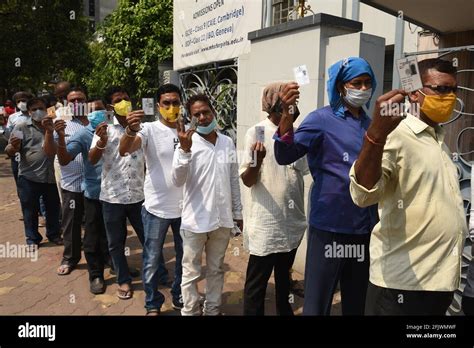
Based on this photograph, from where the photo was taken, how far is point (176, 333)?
7.72 ft

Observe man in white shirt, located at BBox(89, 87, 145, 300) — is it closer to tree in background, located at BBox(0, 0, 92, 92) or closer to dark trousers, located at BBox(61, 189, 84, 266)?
dark trousers, located at BBox(61, 189, 84, 266)

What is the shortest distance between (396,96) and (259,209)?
145cm

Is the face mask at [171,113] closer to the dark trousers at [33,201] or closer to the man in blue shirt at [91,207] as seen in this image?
the man in blue shirt at [91,207]

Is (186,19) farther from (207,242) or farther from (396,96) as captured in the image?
(396,96)

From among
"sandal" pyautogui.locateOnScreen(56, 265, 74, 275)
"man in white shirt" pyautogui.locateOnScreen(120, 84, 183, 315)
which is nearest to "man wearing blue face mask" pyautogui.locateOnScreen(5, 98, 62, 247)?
"sandal" pyautogui.locateOnScreen(56, 265, 74, 275)

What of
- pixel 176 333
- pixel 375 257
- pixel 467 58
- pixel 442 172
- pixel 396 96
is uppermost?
pixel 467 58

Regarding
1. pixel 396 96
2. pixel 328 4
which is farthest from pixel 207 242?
pixel 328 4

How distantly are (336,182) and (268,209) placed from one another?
0.66 meters

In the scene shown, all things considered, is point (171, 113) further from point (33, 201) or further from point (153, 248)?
point (33, 201)

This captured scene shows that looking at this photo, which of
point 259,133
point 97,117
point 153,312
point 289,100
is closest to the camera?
point 289,100

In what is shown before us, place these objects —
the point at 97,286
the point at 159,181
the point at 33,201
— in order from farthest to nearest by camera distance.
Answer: the point at 33,201, the point at 97,286, the point at 159,181

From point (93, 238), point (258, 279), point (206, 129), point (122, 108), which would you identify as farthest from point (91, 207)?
point (258, 279)

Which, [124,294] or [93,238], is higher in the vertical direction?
[93,238]

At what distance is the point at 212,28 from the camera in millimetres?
7199
